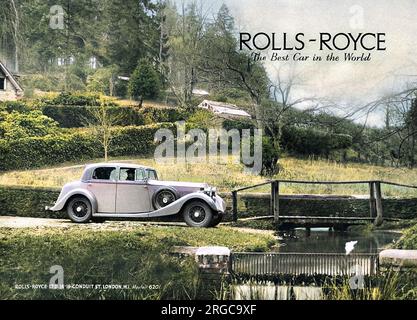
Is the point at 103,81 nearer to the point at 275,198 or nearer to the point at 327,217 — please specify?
the point at 275,198

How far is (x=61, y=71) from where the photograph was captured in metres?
7.00

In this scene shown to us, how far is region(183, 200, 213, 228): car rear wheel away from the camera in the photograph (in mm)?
6848

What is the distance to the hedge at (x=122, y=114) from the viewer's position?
23.1ft

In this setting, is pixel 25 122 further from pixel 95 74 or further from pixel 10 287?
pixel 10 287

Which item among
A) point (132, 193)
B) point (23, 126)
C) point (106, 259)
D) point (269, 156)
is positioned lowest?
point (106, 259)

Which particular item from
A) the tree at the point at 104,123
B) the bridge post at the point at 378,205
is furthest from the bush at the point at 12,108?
the bridge post at the point at 378,205

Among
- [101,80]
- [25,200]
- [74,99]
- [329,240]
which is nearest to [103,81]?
[101,80]

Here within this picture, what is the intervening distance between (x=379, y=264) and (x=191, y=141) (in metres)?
2.16

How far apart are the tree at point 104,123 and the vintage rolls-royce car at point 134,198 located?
275 millimetres

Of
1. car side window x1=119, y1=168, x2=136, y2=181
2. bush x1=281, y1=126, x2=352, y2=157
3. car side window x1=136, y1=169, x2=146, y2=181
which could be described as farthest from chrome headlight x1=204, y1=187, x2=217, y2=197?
bush x1=281, y1=126, x2=352, y2=157

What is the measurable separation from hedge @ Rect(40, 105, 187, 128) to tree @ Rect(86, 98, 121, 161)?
0.04 metres

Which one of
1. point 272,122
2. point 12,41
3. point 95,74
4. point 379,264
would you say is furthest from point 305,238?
point 12,41

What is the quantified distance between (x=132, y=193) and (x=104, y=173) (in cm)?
34

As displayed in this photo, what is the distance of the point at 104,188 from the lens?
6.91 m
